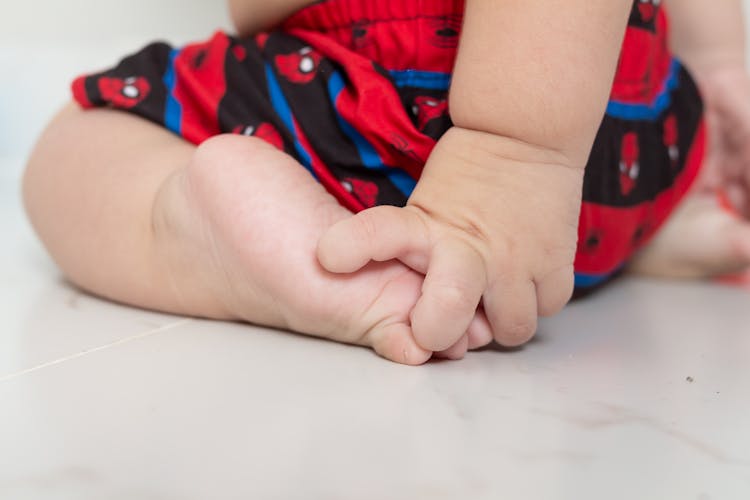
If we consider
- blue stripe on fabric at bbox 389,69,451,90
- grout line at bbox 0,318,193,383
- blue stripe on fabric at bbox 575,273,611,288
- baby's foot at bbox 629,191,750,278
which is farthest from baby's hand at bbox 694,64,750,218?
grout line at bbox 0,318,193,383

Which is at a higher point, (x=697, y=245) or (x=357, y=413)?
(x=357, y=413)

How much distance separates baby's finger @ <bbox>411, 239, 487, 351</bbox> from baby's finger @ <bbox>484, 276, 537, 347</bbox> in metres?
0.03

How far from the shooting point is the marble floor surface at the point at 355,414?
42 cm

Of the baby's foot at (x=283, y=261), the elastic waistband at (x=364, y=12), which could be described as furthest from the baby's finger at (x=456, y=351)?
the elastic waistband at (x=364, y=12)

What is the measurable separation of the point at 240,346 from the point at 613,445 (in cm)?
27

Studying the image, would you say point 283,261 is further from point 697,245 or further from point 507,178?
point 697,245

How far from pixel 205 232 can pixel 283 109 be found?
150 millimetres

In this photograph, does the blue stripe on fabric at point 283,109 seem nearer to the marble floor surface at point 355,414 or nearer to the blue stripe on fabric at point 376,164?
the blue stripe on fabric at point 376,164

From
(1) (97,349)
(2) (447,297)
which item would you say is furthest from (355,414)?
(1) (97,349)

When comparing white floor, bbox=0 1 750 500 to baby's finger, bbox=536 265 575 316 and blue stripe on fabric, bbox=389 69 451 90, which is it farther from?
blue stripe on fabric, bbox=389 69 451 90

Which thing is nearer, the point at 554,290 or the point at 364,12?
the point at 554,290

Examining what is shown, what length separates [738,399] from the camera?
0.55m

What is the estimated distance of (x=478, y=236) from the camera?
0.59 meters

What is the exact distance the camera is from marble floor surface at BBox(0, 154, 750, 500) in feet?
1.39
